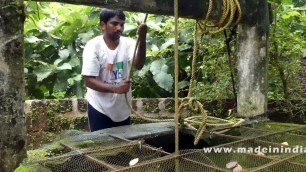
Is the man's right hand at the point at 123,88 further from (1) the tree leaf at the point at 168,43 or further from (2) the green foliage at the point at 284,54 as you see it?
(1) the tree leaf at the point at 168,43

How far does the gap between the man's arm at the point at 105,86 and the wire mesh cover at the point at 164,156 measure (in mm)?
507

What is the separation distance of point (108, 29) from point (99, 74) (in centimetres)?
39

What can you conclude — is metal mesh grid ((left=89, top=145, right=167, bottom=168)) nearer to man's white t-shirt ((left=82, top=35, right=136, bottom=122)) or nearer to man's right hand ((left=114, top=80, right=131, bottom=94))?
man's right hand ((left=114, top=80, right=131, bottom=94))

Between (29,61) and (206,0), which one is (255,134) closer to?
(206,0)

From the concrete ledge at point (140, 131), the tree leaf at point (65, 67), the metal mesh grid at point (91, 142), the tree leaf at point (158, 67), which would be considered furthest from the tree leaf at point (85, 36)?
the metal mesh grid at point (91, 142)

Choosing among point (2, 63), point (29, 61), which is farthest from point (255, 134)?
point (29, 61)

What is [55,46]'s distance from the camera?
5.49 m

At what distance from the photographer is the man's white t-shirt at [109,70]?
122 inches

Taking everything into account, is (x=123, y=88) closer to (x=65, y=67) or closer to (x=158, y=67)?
(x=158, y=67)

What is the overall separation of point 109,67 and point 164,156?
53.4 inches

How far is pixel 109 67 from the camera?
313 cm

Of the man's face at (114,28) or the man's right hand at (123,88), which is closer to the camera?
the man's right hand at (123,88)

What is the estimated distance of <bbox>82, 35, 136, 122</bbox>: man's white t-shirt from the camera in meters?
3.09

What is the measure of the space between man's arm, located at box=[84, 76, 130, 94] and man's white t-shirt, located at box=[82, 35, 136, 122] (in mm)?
78
